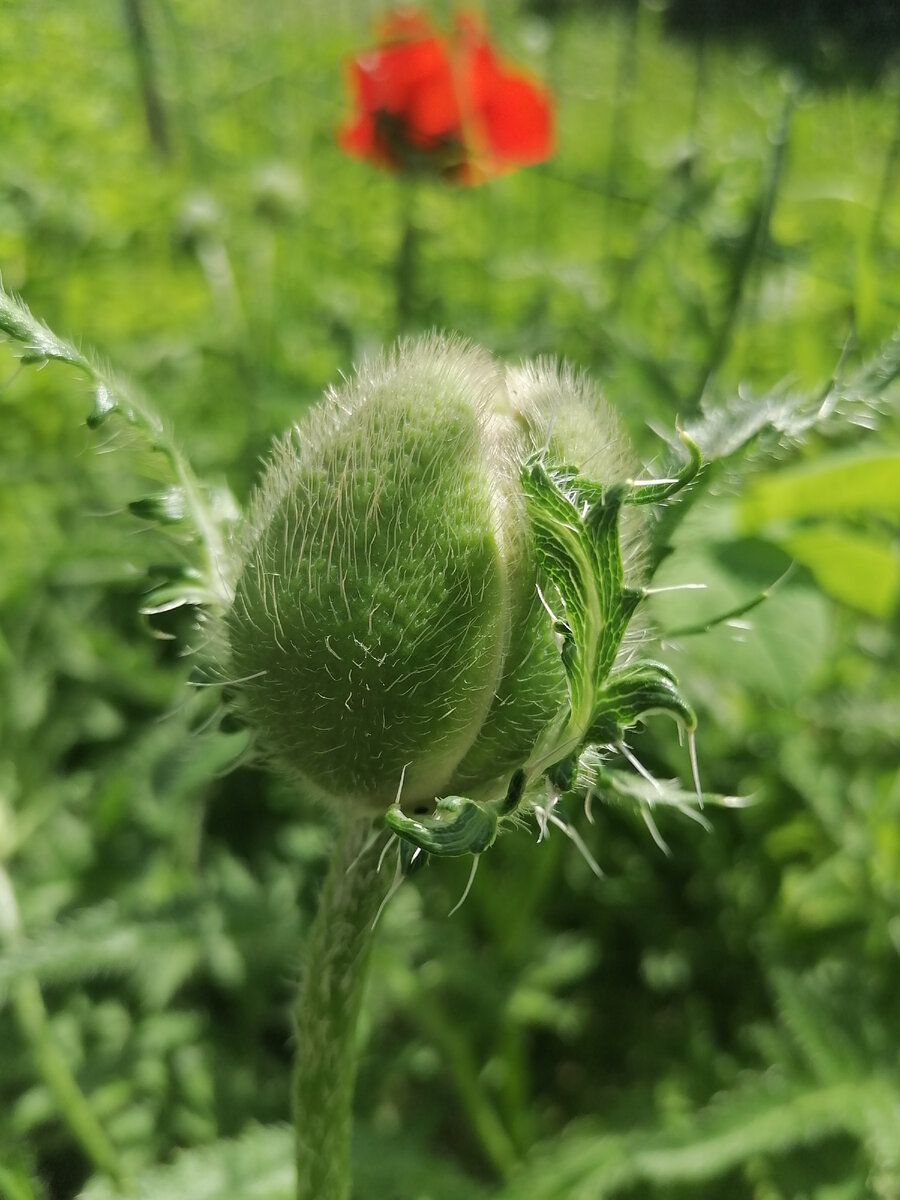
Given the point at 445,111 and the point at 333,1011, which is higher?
the point at 445,111

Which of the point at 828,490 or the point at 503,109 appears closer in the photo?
the point at 828,490

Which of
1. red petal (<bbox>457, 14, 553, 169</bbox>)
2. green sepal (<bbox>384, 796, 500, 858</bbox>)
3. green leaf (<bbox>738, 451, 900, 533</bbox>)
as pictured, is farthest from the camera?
red petal (<bbox>457, 14, 553, 169</bbox>)

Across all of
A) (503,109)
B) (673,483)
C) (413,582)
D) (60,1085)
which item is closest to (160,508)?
(413,582)

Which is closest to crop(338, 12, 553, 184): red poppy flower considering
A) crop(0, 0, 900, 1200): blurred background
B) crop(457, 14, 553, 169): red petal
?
crop(457, 14, 553, 169): red petal

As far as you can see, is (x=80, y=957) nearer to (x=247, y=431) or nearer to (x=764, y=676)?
(x=764, y=676)

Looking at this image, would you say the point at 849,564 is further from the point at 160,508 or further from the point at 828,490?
the point at 160,508

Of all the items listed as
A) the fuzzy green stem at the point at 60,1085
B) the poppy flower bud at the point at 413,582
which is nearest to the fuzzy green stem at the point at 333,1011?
the poppy flower bud at the point at 413,582

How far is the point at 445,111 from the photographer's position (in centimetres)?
158

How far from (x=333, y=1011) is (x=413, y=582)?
0.26 metres

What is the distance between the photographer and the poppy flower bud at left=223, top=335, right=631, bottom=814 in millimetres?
501

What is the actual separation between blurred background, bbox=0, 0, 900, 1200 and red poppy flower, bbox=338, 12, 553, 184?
10 cm

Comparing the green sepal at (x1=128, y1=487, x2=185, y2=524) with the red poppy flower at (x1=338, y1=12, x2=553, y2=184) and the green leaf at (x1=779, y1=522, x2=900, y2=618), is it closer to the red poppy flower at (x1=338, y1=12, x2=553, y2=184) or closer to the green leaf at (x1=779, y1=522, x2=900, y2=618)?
the green leaf at (x1=779, y1=522, x2=900, y2=618)

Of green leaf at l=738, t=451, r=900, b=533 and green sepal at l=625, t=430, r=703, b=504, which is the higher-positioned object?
green sepal at l=625, t=430, r=703, b=504

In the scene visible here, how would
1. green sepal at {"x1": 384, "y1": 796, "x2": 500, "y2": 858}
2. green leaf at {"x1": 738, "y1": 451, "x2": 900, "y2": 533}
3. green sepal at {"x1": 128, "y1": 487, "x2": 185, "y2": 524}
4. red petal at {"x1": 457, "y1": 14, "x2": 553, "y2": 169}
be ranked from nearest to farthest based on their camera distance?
1. green sepal at {"x1": 384, "y1": 796, "x2": 500, "y2": 858}
2. green sepal at {"x1": 128, "y1": 487, "x2": 185, "y2": 524}
3. green leaf at {"x1": 738, "y1": 451, "x2": 900, "y2": 533}
4. red petal at {"x1": 457, "y1": 14, "x2": 553, "y2": 169}
